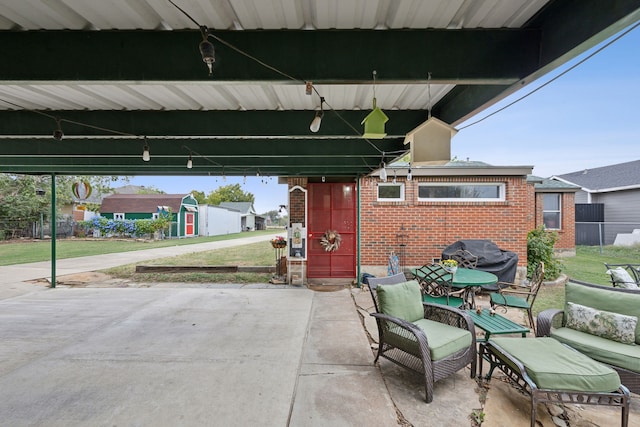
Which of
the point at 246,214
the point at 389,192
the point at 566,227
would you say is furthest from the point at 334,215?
the point at 246,214

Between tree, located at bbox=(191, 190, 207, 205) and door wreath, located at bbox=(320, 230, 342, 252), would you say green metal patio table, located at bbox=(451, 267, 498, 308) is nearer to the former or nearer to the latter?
door wreath, located at bbox=(320, 230, 342, 252)

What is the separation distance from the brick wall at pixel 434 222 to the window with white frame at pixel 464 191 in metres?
0.12

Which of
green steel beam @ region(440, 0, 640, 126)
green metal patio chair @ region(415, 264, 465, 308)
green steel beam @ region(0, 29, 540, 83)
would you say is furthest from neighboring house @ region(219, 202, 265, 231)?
green steel beam @ region(440, 0, 640, 126)

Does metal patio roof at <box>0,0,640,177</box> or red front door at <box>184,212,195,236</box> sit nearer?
metal patio roof at <box>0,0,640,177</box>

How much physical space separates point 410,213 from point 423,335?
4937 mm

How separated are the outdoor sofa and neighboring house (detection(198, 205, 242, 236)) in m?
24.7

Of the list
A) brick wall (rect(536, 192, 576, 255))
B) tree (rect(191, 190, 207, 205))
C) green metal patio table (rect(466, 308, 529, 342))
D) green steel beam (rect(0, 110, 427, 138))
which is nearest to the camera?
green metal patio table (rect(466, 308, 529, 342))

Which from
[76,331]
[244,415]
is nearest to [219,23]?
[244,415]

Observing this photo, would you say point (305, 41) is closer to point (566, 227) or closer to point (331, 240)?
point (331, 240)

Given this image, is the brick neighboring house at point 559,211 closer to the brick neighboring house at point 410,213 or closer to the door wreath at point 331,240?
the brick neighboring house at point 410,213

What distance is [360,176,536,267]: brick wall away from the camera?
272 inches

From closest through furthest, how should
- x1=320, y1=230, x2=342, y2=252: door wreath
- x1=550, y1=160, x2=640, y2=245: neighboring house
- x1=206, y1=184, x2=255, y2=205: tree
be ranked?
x1=320, y1=230, x2=342, y2=252: door wreath → x1=550, y1=160, x2=640, y2=245: neighboring house → x1=206, y1=184, x2=255, y2=205: tree

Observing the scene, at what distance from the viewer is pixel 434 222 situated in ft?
23.3

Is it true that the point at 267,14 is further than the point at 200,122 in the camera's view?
No
